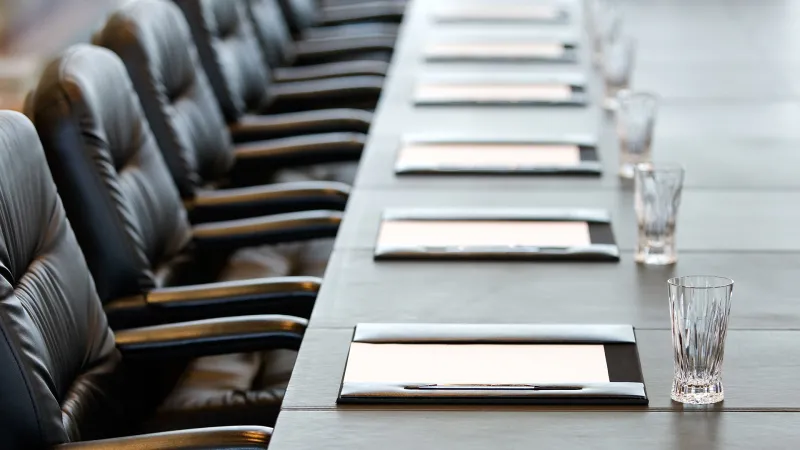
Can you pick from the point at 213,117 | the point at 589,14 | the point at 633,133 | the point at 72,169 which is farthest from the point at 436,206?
the point at 589,14

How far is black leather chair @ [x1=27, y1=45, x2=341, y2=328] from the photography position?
2.22 m

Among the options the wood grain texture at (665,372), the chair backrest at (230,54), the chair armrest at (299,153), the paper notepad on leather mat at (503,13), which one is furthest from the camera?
the paper notepad on leather mat at (503,13)

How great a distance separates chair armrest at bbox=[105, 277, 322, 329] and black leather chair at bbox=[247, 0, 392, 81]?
84.8 inches

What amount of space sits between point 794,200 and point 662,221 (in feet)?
1.63

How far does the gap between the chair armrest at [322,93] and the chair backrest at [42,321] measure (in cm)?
218

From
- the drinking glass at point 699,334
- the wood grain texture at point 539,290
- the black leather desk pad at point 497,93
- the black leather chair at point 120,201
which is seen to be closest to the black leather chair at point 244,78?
the black leather desk pad at point 497,93

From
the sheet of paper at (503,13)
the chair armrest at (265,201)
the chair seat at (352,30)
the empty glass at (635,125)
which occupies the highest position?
the empty glass at (635,125)

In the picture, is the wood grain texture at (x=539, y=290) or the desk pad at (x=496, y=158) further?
the desk pad at (x=496, y=158)

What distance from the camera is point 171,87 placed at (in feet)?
9.91

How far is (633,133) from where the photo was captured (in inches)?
103

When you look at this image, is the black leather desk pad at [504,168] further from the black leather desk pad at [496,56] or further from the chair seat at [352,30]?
the chair seat at [352,30]

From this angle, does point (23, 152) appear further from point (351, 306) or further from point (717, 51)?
point (717, 51)

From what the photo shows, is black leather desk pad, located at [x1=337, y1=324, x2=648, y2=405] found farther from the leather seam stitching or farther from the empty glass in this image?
the empty glass

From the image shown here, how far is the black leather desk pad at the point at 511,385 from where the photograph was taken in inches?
60.8
